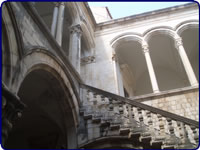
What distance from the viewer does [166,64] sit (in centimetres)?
1270

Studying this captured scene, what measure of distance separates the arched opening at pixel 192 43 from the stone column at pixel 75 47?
16.4ft

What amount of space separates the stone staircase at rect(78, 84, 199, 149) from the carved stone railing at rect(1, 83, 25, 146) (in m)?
2.30

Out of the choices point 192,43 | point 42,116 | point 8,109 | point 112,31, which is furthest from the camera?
point 192,43

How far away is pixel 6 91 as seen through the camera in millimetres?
3020

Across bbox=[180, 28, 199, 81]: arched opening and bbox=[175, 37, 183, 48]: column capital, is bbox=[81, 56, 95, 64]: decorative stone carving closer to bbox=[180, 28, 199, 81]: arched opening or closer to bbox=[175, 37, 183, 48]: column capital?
bbox=[175, 37, 183, 48]: column capital

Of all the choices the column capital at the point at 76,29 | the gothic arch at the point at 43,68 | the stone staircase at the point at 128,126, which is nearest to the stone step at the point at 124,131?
the stone staircase at the point at 128,126

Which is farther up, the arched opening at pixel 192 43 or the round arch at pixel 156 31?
the arched opening at pixel 192 43

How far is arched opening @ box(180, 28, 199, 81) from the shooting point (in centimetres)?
1094

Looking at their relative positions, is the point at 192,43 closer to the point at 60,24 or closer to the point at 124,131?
the point at 60,24

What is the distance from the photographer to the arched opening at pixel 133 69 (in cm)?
1176

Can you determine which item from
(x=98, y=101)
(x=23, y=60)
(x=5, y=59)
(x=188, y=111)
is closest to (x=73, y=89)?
(x=98, y=101)

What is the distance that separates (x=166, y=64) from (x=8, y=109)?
423 inches

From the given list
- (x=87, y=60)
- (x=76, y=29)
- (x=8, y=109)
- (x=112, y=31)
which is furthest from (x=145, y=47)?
(x=8, y=109)

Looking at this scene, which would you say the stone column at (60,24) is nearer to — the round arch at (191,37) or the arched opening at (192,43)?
the round arch at (191,37)
